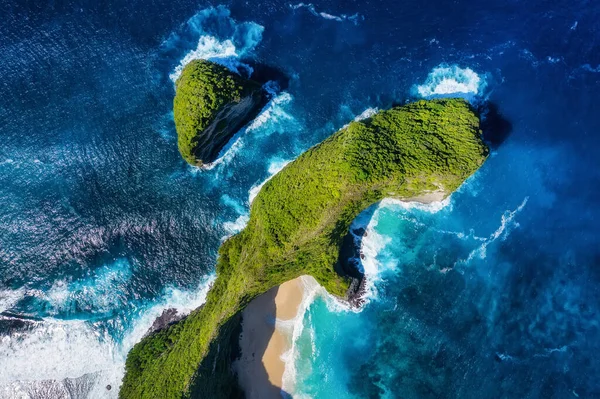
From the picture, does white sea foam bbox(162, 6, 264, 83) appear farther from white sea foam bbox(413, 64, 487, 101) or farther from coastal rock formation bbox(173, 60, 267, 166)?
white sea foam bbox(413, 64, 487, 101)

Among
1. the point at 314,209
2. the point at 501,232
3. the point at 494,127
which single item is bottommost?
the point at 501,232

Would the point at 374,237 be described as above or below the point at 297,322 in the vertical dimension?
above

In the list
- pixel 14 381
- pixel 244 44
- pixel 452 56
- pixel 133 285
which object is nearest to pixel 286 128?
pixel 244 44

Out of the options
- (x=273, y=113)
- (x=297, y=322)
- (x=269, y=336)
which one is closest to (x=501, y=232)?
(x=297, y=322)

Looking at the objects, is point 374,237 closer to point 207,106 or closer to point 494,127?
point 494,127

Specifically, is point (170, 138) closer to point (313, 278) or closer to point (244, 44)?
point (244, 44)

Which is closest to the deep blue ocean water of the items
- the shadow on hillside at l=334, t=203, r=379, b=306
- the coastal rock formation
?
the shadow on hillside at l=334, t=203, r=379, b=306
